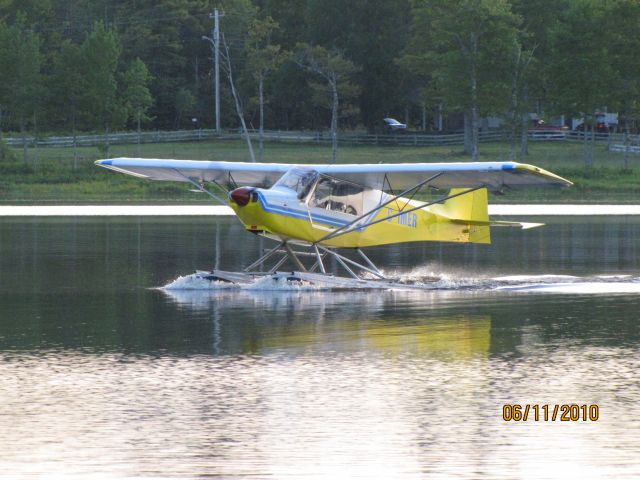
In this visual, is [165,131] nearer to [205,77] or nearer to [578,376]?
[205,77]

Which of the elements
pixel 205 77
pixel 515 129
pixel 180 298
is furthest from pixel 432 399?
pixel 205 77

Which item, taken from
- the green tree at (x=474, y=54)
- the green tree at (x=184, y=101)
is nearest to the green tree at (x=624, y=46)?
the green tree at (x=474, y=54)

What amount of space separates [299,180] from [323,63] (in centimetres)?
6007

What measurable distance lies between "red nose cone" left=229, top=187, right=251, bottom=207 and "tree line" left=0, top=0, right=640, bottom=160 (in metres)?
47.8

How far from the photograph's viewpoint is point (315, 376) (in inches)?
528

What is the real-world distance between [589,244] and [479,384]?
21.3 meters

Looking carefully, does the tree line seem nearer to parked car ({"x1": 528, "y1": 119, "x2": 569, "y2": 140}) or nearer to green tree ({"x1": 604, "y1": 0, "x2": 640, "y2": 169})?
green tree ({"x1": 604, "y1": 0, "x2": 640, "y2": 169})

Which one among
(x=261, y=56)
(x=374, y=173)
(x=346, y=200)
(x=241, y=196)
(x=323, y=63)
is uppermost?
(x=261, y=56)

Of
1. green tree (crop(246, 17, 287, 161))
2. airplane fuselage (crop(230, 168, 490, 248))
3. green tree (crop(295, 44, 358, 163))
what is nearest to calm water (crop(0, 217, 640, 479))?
airplane fuselage (crop(230, 168, 490, 248))

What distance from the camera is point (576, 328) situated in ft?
56.5

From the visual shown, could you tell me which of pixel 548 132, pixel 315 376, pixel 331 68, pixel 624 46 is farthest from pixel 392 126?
pixel 315 376

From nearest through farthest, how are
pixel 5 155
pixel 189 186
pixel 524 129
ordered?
pixel 189 186, pixel 5 155, pixel 524 129

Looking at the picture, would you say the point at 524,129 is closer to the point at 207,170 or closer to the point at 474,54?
the point at 474,54

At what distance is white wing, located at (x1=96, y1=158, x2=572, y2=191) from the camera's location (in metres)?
21.9
